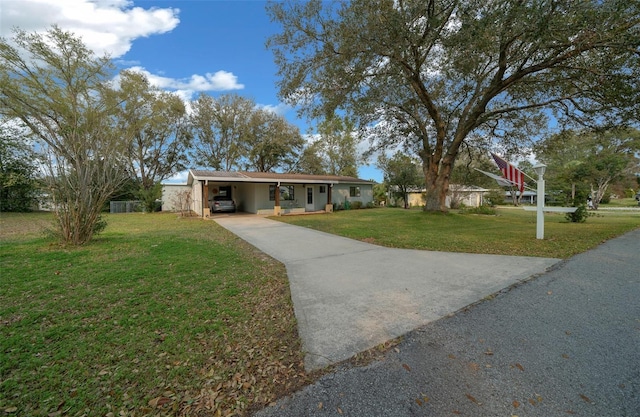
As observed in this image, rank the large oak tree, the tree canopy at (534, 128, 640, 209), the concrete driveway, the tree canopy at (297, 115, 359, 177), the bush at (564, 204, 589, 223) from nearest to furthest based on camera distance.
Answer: the concrete driveway → the large oak tree → the bush at (564, 204, 589, 223) → the tree canopy at (534, 128, 640, 209) → the tree canopy at (297, 115, 359, 177)

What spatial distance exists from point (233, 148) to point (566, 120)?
28.0 m

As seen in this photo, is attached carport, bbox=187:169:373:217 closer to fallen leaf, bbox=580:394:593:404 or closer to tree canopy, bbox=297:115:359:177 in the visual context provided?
tree canopy, bbox=297:115:359:177

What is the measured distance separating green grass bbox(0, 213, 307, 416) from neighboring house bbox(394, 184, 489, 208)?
83.6ft

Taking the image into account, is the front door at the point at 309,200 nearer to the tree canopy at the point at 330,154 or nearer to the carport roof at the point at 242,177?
the carport roof at the point at 242,177

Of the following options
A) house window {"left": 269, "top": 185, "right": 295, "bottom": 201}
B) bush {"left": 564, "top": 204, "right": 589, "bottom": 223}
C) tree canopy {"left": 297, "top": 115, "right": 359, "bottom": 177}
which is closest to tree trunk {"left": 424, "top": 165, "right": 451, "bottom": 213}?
bush {"left": 564, "top": 204, "right": 589, "bottom": 223}

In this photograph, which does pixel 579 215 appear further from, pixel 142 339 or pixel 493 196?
pixel 493 196

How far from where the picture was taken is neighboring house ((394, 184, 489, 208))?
26.2 metres

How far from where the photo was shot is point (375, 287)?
4.04 metres

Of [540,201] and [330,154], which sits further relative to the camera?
[330,154]

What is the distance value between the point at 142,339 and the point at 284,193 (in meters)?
16.6

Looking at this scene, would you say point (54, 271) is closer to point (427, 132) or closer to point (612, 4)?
point (612, 4)

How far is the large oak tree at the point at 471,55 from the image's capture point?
6586 mm

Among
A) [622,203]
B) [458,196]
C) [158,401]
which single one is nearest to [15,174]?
[158,401]

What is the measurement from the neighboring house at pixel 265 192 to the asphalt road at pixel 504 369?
14.3 metres
